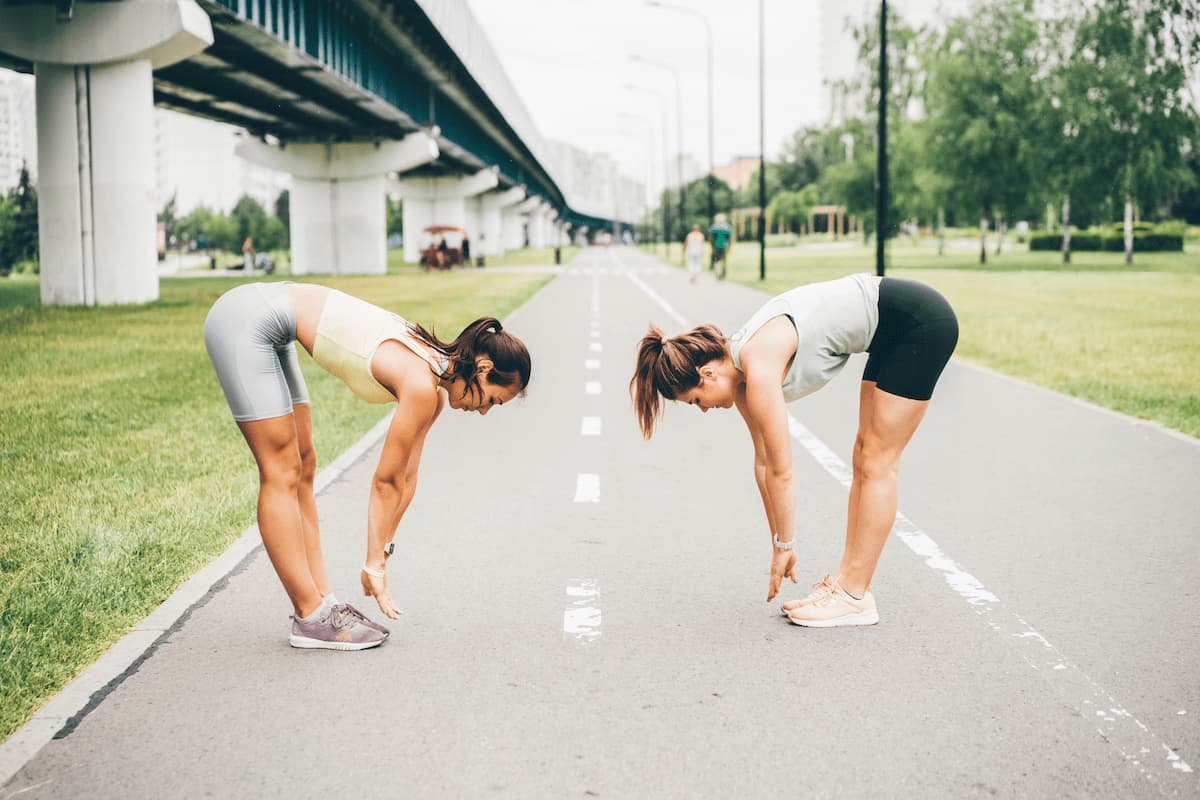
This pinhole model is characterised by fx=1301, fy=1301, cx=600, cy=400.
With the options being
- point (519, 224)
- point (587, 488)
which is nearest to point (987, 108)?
point (587, 488)

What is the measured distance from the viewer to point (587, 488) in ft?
25.8

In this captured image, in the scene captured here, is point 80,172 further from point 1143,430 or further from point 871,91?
point 871,91

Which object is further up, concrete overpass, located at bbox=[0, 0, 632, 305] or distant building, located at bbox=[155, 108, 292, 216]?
distant building, located at bbox=[155, 108, 292, 216]

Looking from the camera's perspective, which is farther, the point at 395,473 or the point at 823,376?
the point at 823,376

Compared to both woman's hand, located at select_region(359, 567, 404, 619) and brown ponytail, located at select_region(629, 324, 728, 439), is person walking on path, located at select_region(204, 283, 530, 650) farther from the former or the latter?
brown ponytail, located at select_region(629, 324, 728, 439)

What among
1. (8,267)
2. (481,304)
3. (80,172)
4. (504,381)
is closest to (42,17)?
(80,172)

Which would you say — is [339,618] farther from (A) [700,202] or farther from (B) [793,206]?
(A) [700,202]

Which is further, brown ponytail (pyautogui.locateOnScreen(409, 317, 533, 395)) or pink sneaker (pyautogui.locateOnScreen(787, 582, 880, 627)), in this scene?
pink sneaker (pyautogui.locateOnScreen(787, 582, 880, 627))

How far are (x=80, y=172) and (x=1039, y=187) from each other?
36416 mm

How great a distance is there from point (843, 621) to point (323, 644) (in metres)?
1.92

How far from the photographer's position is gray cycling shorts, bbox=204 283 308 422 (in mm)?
4383

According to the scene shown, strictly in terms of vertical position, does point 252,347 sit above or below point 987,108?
below

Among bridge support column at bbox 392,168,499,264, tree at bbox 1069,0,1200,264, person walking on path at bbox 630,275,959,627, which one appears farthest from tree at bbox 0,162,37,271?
person walking on path at bbox 630,275,959,627

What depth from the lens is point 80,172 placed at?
25.2 metres
